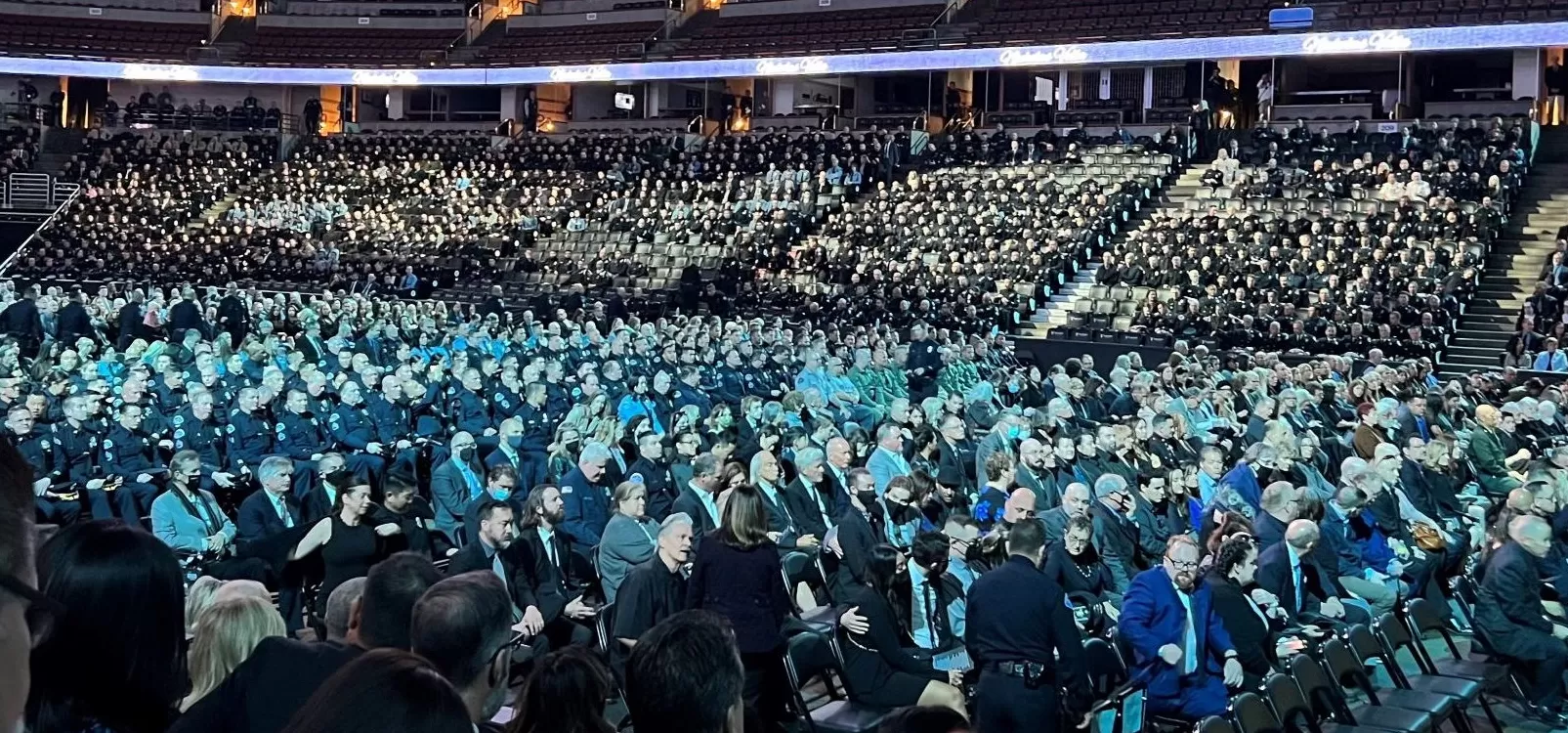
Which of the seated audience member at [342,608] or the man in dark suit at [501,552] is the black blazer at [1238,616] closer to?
the man in dark suit at [501,552]

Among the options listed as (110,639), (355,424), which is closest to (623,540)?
(110,639)

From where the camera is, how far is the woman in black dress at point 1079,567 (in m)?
8.56

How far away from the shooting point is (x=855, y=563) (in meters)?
8.51

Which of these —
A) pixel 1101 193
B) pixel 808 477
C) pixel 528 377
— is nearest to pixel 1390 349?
pixel 1101 193

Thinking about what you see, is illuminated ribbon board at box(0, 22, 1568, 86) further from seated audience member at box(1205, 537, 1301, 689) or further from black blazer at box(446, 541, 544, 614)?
black blazer at box(446, 541, 544, 614)

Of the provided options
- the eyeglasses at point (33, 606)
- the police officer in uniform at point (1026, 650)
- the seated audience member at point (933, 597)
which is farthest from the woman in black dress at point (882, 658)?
the eyeglasses at point (33, 606)

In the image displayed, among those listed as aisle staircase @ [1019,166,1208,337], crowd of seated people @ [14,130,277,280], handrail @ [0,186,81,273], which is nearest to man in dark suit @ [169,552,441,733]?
aisle staircase @ [1019,166,1208,337]

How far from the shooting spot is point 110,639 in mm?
2740

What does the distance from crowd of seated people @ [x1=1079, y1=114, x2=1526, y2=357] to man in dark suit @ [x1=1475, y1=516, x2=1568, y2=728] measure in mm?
15360

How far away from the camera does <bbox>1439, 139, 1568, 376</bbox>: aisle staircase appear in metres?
24.6

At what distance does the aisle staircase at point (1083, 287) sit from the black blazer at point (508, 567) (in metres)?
19.6

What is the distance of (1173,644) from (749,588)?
1860 millimetres

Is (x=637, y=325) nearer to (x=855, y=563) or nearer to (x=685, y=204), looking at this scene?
(x=685, y=204)

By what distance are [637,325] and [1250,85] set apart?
811 inches
